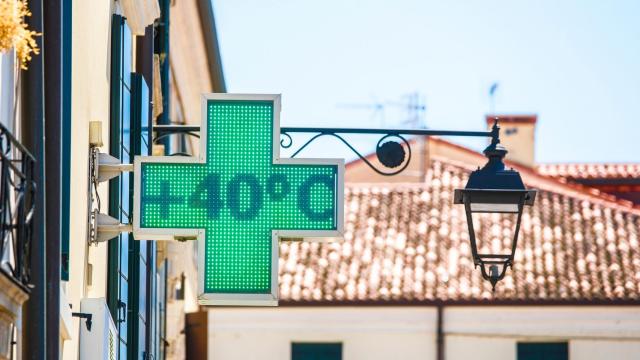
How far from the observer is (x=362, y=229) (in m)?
36.1

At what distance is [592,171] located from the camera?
42.1 metres

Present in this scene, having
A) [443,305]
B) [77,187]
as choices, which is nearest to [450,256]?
[443,305]

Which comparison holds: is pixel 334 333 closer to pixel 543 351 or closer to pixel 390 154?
pixel 543 351

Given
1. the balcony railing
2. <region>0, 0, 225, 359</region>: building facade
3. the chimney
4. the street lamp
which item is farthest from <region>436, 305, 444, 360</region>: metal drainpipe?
the balcony railing

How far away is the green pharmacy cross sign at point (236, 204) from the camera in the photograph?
9.14 m

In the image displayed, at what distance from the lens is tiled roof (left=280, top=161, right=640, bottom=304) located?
3362 centimetres

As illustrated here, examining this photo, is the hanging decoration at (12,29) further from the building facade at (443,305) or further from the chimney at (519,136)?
the chimney at (519,136)

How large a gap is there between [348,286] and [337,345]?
3.47 ft

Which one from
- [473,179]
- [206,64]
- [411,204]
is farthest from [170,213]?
[411,204]

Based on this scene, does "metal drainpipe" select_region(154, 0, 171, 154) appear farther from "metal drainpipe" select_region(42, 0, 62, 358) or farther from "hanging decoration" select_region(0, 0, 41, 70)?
"hanging decoration" select_region(0, 0, 41, 70)

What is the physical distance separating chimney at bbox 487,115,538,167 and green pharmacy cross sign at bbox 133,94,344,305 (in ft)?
114

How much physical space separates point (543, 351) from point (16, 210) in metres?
26.7

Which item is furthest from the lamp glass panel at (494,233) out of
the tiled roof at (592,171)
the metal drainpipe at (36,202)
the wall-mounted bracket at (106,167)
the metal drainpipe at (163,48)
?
the metal drainpipe at (36,202)

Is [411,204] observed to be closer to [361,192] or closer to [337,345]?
[361,192]
